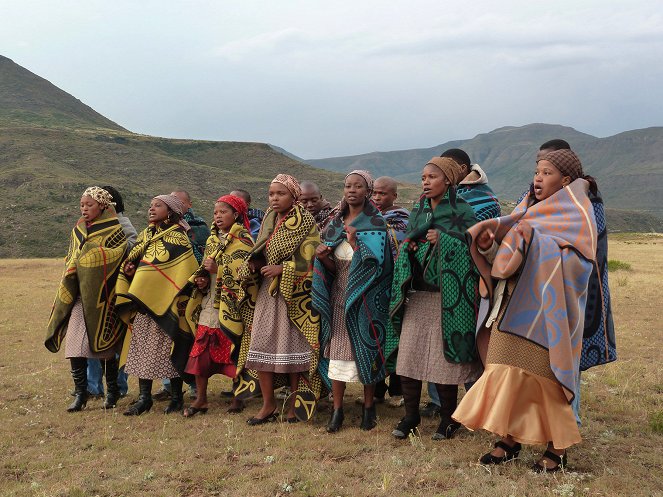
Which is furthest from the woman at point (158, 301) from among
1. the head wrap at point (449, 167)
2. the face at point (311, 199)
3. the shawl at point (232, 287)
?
the head wrap at point (449, 167)

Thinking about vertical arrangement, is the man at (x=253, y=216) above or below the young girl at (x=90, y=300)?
above

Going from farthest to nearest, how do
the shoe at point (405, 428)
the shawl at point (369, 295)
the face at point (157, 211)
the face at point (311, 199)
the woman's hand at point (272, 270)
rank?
1. the face at point (311, 199)
2. the face at point (157, 211)
3. the woman's hand at point (272, 270)
4. the shawl at point (369, 295)
5. the shoe at point (405, 428)

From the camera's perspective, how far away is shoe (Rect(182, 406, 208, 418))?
6.15 m

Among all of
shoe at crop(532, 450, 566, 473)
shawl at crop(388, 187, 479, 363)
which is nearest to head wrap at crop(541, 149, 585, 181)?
shawl at crop(388, 187, 479, 363)

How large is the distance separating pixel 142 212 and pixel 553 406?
137 feet

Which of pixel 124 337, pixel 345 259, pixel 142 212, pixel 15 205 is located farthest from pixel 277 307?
pixel 15 205

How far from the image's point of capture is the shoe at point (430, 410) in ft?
19.7

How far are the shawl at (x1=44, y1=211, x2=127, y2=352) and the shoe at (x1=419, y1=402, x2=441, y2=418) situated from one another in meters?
3.28

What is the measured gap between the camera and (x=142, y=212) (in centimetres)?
4312

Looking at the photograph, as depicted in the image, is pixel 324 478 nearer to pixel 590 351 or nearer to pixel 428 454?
pixel 428 454

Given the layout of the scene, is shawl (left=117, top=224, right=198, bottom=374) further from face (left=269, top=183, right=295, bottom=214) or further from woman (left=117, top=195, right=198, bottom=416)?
face (left=269, top=183, right=295, bottom=214)

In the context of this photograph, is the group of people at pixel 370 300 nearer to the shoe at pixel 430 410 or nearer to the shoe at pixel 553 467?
the shoe at pixel 553 467

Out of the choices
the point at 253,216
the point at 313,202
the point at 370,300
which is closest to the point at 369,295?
the point at 370,300

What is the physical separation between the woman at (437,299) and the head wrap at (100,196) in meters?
3.31
